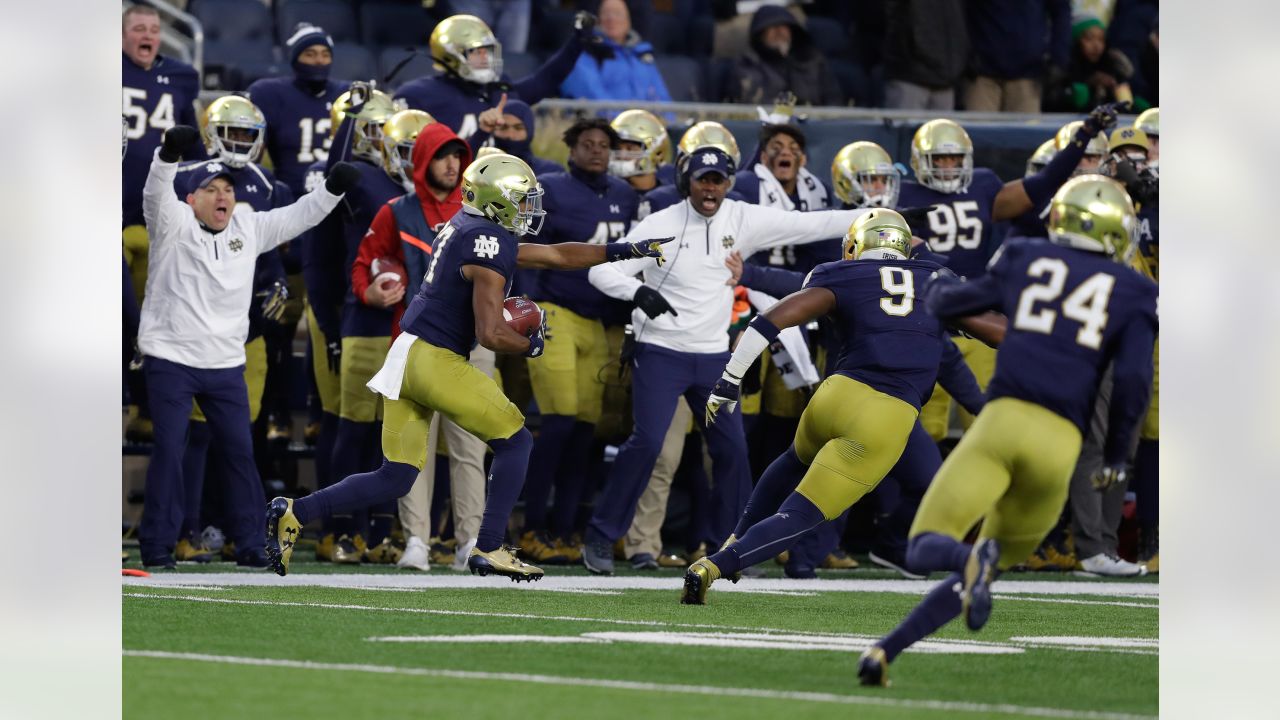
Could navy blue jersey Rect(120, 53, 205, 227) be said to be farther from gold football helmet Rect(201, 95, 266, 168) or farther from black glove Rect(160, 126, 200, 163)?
black glove Rect(160, 126, 200, 163)

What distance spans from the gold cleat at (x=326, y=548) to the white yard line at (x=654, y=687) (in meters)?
3.64

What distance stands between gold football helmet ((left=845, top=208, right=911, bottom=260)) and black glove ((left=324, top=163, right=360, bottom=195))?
224 centimetres

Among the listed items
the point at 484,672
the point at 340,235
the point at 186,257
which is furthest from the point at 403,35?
the point at 484,672

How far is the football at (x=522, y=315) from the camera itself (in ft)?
23.9

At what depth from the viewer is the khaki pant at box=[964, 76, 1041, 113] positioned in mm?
11967

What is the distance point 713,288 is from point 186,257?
2280mm

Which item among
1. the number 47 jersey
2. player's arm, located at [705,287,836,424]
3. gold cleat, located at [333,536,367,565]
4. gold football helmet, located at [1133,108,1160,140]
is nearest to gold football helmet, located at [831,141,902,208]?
gold football helmet, located at [1133,108,1160,140]

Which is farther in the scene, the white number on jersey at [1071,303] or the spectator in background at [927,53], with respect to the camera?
the spectator in background at [927,53]

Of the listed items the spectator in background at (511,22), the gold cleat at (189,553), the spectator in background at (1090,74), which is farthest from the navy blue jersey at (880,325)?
the spectator in background at (1090,74)

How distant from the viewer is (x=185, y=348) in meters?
8.22

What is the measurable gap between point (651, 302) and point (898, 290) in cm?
134

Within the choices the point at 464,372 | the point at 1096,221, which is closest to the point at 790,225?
the point at 464,372

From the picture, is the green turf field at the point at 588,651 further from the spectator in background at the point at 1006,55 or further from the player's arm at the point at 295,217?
the spectator in background at the point at 1006,55
